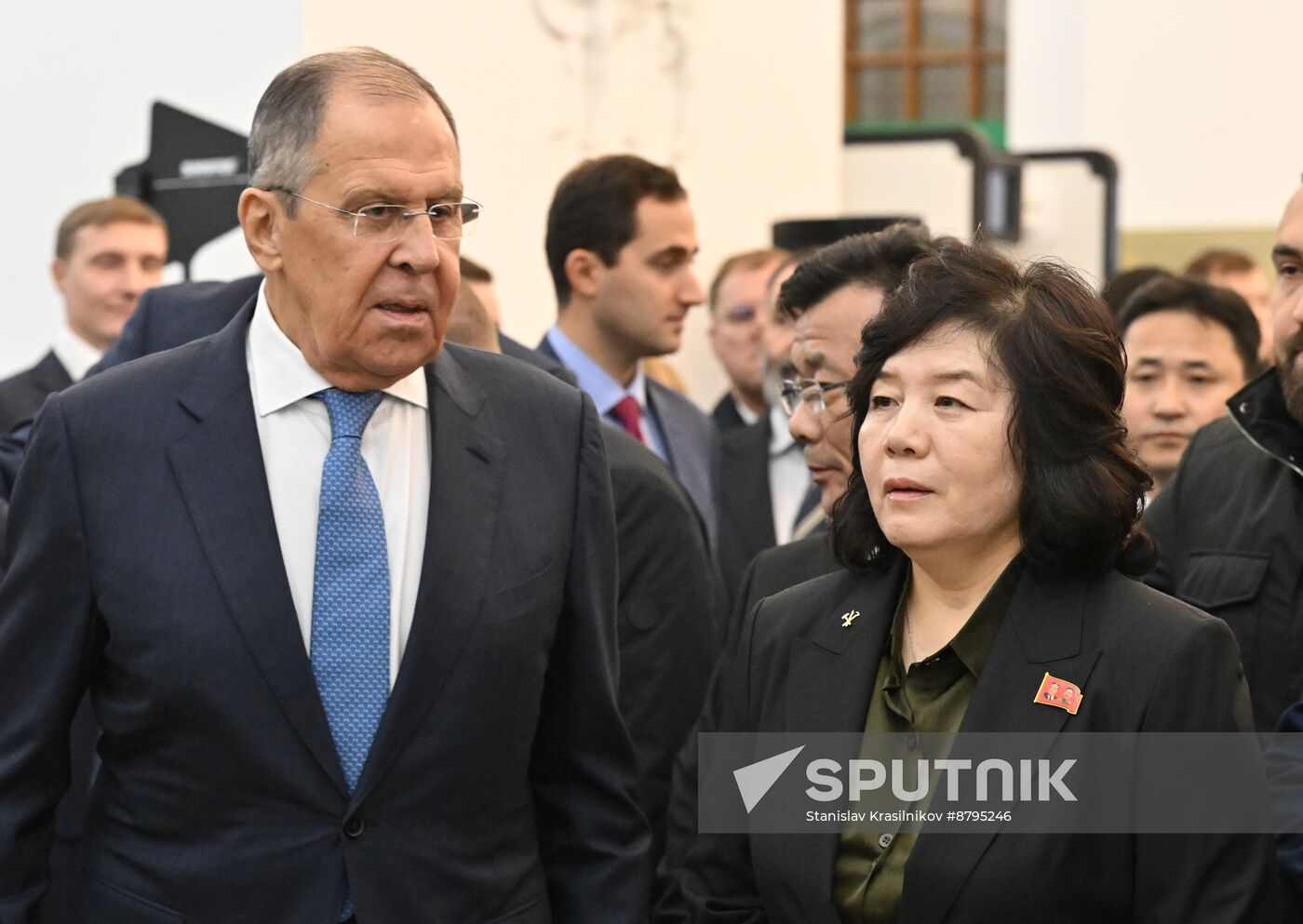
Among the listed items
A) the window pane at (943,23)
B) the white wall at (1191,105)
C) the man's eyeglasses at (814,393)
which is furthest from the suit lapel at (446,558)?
the window pane at (943,23)

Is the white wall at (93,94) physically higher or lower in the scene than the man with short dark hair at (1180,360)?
higher

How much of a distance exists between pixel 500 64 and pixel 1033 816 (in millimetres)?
5707

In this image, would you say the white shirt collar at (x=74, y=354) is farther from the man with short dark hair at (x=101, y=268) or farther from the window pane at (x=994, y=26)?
the window pane at (x=994, y=26)

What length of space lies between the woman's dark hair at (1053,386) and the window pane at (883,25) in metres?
13.9

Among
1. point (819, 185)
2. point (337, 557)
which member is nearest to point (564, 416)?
point (337, 557)

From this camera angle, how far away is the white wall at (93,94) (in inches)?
258

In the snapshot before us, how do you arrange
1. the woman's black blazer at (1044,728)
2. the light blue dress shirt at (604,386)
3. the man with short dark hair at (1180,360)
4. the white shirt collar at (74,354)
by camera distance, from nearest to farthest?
the woman's black blazer at (1044,728)
the man with short dark hair at (1180,360)
the light blue dress shirt at (604,386)
the white shirt collar at (74,354)

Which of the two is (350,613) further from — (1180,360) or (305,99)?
(1180,360)

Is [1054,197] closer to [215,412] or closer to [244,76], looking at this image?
[244,76]

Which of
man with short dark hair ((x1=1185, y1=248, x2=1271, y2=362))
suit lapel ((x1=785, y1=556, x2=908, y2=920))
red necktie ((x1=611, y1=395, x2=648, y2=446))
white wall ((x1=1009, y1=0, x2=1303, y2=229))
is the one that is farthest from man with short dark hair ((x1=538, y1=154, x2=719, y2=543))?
white wall ((x1=1009, y1=0, x2=1303, y2=229))

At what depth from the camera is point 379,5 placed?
673 cm

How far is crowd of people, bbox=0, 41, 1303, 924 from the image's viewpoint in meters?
2.38

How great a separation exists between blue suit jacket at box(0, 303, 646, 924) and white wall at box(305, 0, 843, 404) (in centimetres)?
426

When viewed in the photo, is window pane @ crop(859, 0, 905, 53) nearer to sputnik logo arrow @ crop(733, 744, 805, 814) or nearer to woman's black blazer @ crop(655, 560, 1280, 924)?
woman's black blazer @ crop(655, 560, 1280, 924)
